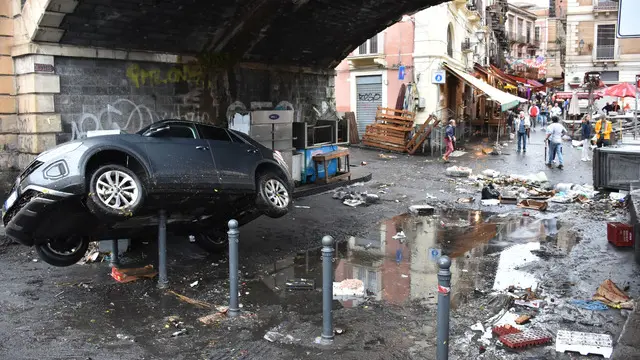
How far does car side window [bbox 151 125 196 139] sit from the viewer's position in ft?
26.1

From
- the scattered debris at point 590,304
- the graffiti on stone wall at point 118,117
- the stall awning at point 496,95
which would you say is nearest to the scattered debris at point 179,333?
the scattered debris at point 590,304

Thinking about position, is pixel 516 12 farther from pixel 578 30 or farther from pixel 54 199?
pixel 54 199

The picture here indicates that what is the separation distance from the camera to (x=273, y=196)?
28.3 ft

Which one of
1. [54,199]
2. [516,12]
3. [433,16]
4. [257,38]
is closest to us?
[54,199]

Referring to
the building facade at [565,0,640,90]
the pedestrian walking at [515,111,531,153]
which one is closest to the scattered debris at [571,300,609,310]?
the pedestrian walking at [515,111,531,153]

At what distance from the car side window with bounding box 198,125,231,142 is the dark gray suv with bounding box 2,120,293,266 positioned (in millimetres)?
18

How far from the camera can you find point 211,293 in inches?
282

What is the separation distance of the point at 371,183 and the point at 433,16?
41.3 feet

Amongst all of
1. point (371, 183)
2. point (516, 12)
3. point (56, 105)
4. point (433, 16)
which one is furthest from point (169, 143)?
point (516, 12)

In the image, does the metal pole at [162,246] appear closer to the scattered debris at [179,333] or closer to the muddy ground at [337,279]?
the muddy ground at [337,279]

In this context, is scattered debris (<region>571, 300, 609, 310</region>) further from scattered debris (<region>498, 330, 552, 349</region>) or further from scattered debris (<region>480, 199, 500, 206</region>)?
scattered debris (<region>480, 199, 500, 206</region>)

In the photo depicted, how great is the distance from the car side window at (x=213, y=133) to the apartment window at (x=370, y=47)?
797 inches

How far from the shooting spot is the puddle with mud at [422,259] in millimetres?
7156

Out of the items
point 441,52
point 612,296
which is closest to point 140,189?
point 612,296
